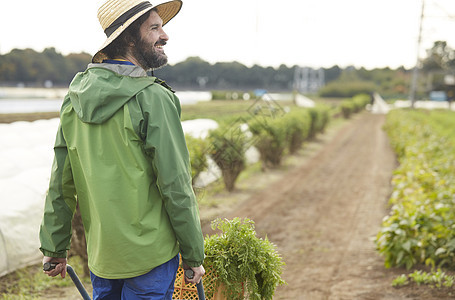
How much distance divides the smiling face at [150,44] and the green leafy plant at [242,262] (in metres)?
1.20

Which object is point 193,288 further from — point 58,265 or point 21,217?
point 21,217

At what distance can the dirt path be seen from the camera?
4.50 meters

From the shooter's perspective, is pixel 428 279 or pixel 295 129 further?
pixel 295 129

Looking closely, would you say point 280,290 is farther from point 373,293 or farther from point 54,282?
point 54,282

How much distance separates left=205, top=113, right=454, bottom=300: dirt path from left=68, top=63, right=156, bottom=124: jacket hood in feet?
10.7

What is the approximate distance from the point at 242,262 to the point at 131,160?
3.71ft

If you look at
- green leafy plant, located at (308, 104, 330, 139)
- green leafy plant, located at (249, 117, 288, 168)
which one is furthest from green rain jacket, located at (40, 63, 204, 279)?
green leafy plant, located at (308, 104, 330, 139)

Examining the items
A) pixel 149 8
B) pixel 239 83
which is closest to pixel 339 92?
pixel 239 83

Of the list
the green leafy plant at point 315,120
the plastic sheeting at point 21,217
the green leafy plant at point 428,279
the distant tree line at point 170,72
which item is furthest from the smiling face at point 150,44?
the green leafy plant at point 315,120

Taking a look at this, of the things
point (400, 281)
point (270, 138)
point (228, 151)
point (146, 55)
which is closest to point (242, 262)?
point (146, 55)

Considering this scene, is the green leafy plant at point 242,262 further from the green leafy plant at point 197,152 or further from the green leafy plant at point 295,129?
the green leafy plant at point 295,129

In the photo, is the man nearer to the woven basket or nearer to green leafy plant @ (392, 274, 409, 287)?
the woven basket

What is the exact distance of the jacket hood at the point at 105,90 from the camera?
1.67 meters

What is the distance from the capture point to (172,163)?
1690 mm
